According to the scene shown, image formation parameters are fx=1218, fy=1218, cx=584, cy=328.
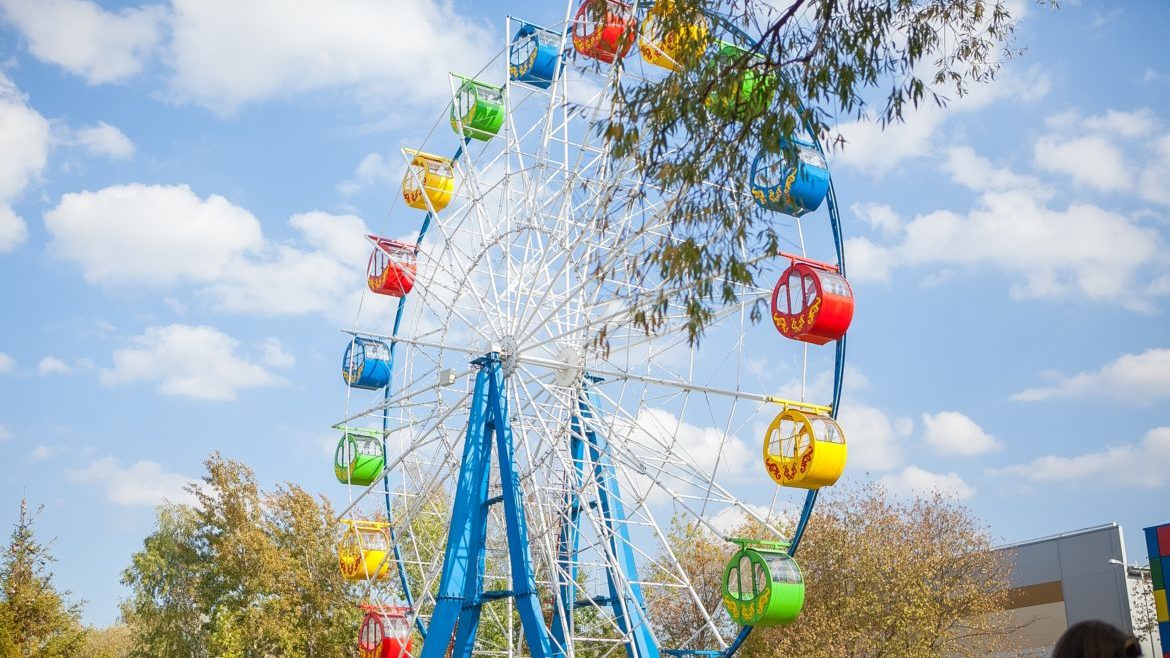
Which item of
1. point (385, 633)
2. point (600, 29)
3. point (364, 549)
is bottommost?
point (385, 633)

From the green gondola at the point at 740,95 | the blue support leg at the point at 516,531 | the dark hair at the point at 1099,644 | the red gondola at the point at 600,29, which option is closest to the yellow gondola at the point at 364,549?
the blue support leg at the point at 516,531

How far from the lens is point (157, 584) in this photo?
136 ft

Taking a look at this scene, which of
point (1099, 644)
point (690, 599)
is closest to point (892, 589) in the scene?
point (690, 599)

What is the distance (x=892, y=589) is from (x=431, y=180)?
43.2 feet

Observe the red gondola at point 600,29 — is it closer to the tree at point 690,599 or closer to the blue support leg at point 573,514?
the blue support leg at point 573,514

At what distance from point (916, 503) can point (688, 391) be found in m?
14.1

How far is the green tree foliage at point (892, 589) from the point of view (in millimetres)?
25875

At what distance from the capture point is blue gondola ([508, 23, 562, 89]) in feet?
65.8

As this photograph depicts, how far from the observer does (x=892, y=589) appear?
2639 centimetres

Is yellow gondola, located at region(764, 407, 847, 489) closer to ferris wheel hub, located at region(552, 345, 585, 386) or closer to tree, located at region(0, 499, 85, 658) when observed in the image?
ferris wheel hub, located at region(552, 345, 585, 386)

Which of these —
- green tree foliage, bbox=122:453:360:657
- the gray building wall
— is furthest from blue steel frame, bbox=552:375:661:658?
the gray building wall

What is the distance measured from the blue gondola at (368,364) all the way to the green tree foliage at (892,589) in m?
7.19

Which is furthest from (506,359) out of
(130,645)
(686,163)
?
(130,645)

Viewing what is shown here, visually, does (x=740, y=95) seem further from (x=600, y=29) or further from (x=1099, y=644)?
(x=1099, y=644)
